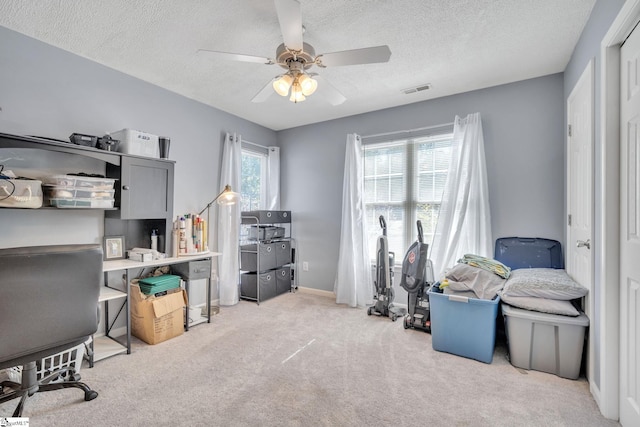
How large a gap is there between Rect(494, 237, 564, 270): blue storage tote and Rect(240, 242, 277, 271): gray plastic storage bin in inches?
105

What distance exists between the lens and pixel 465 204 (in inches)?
118

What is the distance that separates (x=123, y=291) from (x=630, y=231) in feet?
12.1

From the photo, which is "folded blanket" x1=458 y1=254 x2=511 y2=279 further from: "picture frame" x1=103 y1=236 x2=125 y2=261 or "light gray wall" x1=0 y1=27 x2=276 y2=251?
"picture frame" x1=103 y1=236 x2=125 y2=261

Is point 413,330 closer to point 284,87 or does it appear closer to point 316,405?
point 316,405

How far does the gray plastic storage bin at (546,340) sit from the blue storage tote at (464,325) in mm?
142

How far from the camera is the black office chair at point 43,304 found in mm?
1363

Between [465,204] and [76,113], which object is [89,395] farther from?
[465,204]

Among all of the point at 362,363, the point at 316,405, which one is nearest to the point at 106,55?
the point at 316,405

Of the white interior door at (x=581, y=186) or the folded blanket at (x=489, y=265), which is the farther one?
the folded blanket at (x=489, y=265)

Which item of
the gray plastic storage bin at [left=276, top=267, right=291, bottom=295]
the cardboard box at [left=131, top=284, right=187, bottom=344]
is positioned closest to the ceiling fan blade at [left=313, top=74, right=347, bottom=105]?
the cardboard box at [left=131, top=284, right=187, bottom=344]

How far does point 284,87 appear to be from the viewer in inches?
80.0

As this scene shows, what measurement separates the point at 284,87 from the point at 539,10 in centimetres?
177

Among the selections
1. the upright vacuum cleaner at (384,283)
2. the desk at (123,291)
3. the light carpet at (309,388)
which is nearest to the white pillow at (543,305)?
the light carpet at (309,388)

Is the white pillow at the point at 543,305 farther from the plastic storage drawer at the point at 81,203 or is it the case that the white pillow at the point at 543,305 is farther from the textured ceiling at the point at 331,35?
the plastic storage drawer at the point at 81,203
